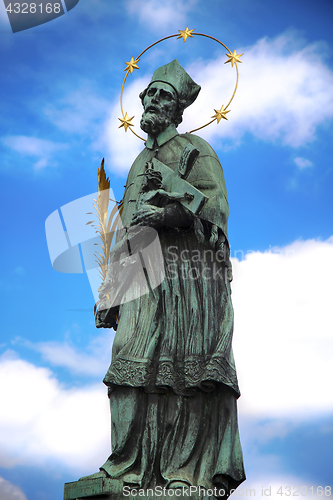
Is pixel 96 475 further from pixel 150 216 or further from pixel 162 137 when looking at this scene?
pixel 162 137

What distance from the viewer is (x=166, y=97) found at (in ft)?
25.0

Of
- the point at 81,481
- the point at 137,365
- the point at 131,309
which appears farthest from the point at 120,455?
the point at 131,309

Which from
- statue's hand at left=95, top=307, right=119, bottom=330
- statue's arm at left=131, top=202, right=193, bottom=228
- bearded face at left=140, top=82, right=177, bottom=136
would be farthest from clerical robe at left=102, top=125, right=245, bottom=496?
bearded face at left=140, top=82, right=177, bottom=136

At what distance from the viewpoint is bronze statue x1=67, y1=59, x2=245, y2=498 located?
6195mm

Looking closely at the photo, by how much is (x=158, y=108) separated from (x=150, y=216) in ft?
4.63

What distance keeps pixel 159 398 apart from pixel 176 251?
157cm

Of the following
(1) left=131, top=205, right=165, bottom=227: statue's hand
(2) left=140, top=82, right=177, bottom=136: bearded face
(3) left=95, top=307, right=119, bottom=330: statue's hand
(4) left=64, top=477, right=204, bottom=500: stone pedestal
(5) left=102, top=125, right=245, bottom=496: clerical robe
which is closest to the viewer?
(4) left=64, top=477, right=204, bottom=500: stone pedestal

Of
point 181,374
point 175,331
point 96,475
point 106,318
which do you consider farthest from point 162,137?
point 96,475

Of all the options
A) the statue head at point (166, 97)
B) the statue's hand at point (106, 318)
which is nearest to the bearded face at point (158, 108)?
the statue head at point (166, 97)

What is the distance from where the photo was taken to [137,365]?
21.0 feet

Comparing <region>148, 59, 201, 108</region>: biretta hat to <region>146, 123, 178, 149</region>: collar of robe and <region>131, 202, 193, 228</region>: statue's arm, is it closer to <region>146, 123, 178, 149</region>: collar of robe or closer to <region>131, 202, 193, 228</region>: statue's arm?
<region>146, 123, 178, 149</region>: collar of robe

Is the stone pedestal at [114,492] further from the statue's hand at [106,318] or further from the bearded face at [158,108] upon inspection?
the bearded face at [158,108]

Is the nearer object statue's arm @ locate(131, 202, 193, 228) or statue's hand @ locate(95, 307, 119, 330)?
statue's arm @ locate(131, 202, 193, 228)

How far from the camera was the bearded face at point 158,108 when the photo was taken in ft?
24.8
